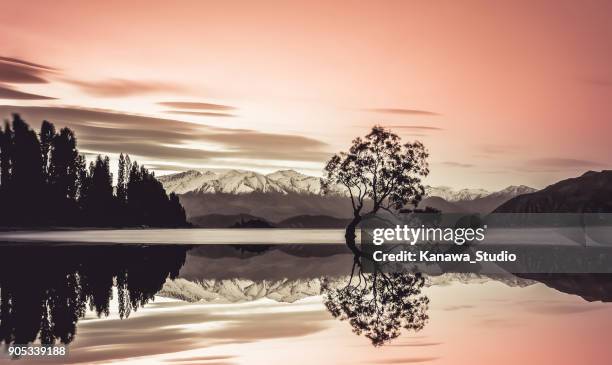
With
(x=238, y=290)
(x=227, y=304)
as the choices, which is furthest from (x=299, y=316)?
(x=238, y=290)

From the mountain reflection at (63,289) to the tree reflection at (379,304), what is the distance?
18.5 ft

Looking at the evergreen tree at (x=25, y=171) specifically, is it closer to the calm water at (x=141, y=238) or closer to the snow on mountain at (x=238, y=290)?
the calm water at (x=141, y=238)

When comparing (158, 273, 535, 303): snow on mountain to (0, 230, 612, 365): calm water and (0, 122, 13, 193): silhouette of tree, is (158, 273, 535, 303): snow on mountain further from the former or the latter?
(0, 122, 13, 193): silhouette of tree

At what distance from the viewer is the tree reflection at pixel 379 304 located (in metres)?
17.5

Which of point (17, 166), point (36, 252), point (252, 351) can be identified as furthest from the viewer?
point (17, 166)

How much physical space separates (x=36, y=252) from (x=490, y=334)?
34946mm

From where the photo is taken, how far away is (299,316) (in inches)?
780

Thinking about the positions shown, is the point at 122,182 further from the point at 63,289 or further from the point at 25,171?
the point at 63,289

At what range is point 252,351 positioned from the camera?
585 inches

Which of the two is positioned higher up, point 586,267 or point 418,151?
point 418,151

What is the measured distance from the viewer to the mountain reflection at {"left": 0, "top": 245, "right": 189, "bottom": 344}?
1712 cm

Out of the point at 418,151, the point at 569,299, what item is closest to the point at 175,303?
the point at 569,299

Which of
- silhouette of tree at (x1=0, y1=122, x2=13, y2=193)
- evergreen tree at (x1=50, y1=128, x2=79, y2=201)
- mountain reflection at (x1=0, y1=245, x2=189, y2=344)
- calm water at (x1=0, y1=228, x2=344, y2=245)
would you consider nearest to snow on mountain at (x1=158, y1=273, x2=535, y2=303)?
mountain reflection at (x1=0, y1=245, x2=189, y2=344)

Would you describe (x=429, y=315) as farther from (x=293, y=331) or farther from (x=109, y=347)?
(x=109, y=347)
